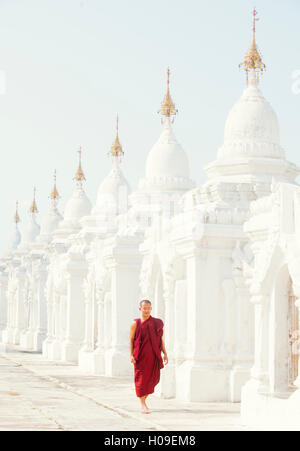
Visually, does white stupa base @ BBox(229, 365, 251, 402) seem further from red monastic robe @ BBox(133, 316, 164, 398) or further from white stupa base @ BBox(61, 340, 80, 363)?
white stupa base @ BBox(61, 340, 80, 363)

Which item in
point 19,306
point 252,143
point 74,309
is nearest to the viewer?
point 252,143

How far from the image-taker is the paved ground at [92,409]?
471 inches

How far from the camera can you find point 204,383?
16031mm

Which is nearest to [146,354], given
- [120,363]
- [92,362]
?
[120,363]

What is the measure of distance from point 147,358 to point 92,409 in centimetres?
181

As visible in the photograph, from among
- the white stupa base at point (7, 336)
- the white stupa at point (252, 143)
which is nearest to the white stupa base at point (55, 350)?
the white stupa at point (252, 143)

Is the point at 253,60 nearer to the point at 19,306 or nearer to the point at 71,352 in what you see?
the point at 71,352

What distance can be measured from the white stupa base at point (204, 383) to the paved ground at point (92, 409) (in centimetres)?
36

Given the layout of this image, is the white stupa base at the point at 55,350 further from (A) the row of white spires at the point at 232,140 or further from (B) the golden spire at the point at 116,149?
(B) the golden spire at the point at 116,149

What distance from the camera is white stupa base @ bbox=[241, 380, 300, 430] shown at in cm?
1080

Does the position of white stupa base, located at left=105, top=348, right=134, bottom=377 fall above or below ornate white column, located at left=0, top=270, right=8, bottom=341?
below

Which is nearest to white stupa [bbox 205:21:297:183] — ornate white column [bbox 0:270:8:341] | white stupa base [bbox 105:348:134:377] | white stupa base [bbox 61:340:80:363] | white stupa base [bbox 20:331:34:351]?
white stupa base [bbox 105:348:134:377]

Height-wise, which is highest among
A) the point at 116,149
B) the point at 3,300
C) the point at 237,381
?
the point at 116,149

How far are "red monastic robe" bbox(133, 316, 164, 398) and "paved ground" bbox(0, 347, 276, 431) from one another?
0.47 meters
